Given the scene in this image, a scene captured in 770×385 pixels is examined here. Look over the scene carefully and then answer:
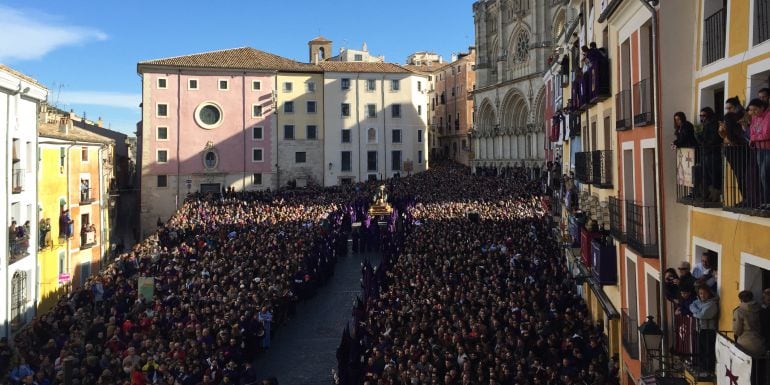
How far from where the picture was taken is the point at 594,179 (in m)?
14.8

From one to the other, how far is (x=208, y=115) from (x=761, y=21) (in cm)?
5159

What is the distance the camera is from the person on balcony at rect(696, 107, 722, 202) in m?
8.03

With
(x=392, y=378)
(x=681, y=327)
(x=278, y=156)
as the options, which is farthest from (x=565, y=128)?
(x=278, y=156)

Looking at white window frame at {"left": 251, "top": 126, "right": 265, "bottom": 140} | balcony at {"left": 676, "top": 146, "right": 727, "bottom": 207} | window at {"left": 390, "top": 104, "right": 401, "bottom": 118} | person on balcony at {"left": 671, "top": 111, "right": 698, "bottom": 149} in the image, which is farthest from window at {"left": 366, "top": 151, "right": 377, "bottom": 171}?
person on balcony at {"left": 671, "top": 111, "right": 698, "bottom": 149}

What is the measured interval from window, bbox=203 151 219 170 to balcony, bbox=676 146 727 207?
49.3 m

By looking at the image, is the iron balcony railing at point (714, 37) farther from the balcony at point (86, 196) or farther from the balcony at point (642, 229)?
the balcony at point (86, 196)

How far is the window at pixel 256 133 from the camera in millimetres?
56219

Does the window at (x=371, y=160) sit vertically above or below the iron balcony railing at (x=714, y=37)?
above

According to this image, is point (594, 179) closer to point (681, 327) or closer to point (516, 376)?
point (516, 376)

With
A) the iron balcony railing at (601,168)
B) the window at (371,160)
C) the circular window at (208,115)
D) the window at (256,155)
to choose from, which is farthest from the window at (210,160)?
the iron balcony railing at (601,168)

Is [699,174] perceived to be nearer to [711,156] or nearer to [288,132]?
[711,156]

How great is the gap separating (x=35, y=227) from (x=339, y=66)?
36.9 m

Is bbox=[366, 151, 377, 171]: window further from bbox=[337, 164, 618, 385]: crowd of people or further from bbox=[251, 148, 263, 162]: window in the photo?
bbox=[337, 164, 618, 385]: crowd of people

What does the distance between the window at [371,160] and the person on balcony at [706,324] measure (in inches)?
2048
